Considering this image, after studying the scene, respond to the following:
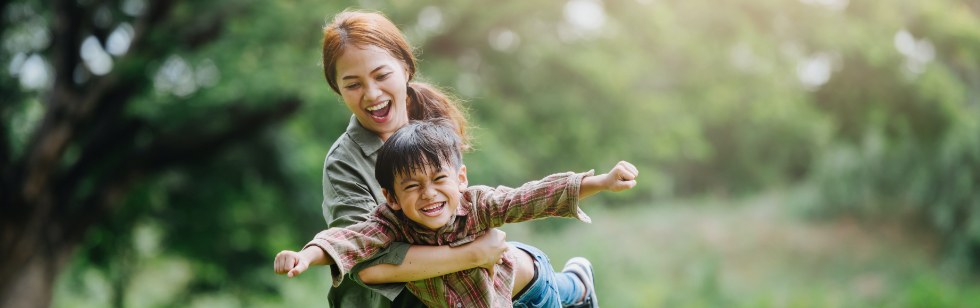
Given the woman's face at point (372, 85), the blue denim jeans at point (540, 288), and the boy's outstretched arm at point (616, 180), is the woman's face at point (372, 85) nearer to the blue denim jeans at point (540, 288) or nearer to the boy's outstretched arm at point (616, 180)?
the blue denim jeans at point (540, 288)

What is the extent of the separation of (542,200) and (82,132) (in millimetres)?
7422

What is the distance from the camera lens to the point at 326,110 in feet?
25.1

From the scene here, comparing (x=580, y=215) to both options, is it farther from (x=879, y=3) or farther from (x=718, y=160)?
(x=718, y=160)

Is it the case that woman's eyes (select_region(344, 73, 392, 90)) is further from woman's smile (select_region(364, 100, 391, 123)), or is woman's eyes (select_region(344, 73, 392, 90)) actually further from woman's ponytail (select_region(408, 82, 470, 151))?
woman's ponytail (select_region(408, 82, 470, 151))

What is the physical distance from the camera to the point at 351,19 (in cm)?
257

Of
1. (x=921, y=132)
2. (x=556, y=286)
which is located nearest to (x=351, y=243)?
(x=556, y=286)

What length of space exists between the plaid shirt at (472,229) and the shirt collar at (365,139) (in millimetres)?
232

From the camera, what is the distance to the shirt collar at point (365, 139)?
2553 millimetres

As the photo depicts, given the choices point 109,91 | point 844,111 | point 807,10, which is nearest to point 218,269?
point 109,91

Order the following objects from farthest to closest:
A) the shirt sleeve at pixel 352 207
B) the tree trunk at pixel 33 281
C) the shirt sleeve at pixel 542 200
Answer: the tree trunk at pixel 33 281, the shirt sleeve at pixel 352 207, the shirt sleeve at pixel 542 200

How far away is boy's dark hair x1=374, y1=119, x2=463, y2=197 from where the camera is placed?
2.27 metres

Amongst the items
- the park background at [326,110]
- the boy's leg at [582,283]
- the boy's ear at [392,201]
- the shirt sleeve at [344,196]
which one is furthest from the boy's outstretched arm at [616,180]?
the park background at [326,110]

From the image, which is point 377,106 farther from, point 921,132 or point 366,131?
point 921,132

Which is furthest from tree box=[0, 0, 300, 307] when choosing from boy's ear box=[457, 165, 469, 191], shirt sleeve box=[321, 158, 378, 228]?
boy's ear box=[457, 165, 469, 191]
